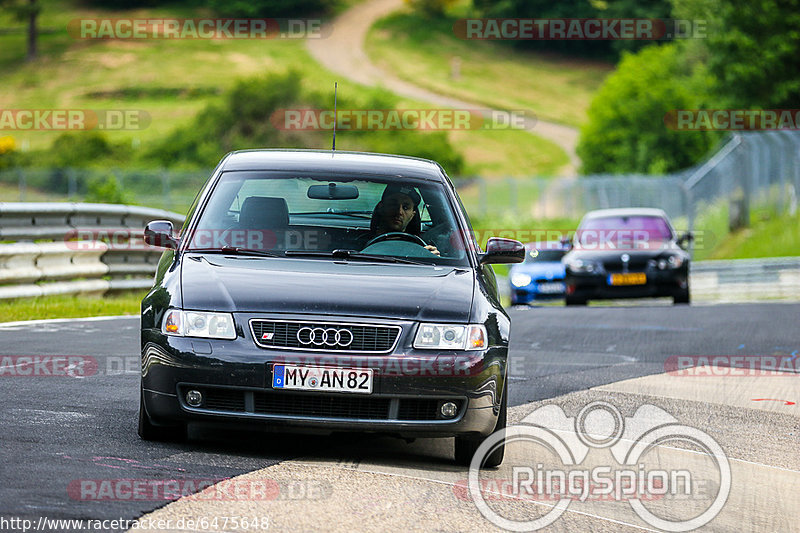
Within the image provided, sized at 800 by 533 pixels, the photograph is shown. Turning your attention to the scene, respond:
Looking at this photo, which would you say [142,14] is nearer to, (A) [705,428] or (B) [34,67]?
(B) [34,67]

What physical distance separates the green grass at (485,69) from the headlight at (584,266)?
282 ft

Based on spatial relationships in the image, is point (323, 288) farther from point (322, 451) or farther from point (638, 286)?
point (638, 286)

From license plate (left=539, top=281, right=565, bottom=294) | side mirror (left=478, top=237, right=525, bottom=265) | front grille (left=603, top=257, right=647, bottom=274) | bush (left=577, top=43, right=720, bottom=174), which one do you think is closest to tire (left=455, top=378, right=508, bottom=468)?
side mirror (left=478, top=237, right=525, bottom=265)

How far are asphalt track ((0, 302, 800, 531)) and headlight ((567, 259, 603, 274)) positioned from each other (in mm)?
9214

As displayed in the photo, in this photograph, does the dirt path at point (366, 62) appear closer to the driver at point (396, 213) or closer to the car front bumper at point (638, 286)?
the car front bumper at point (638, 286)

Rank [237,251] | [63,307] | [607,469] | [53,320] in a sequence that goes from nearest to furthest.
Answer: [607,469] → [237,251] → [53,320] → [63,307]

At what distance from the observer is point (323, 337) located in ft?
22.0

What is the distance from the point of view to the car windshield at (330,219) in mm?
7727

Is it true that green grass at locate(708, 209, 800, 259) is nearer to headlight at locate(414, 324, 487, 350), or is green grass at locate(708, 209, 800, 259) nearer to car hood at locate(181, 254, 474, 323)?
car hood at locate(181, 254, 474, 323)

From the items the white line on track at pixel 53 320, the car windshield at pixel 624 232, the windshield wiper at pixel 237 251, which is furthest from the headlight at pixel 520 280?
the windshield wiper at pixel 237 251

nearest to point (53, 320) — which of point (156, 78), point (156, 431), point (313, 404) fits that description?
point (156, 431)

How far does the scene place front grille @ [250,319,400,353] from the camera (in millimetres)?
6680

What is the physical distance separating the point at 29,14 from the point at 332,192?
377ft

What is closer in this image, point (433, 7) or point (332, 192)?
point (332, 192)
